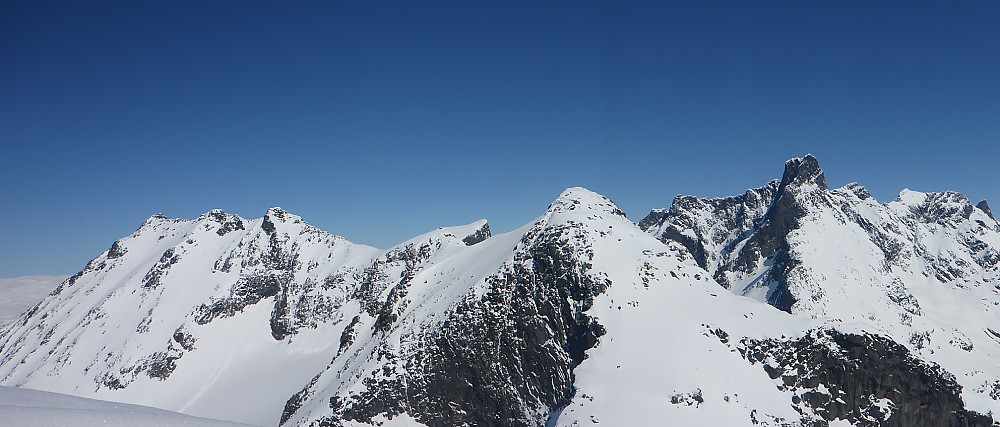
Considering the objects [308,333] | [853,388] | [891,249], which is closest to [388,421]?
[853,388]

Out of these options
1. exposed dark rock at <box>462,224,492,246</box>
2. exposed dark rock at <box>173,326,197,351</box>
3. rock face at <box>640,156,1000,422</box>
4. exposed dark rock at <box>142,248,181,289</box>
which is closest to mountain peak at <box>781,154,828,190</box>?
rock face at <box>640,156,1000,422</box>

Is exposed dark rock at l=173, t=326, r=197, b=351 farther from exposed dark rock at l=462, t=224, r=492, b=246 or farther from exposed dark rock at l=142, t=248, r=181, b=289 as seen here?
exposed dark rock at l=462, t=224, r=492, b=246

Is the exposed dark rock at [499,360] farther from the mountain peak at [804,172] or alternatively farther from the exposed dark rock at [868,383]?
the mountain peak at [804,172]

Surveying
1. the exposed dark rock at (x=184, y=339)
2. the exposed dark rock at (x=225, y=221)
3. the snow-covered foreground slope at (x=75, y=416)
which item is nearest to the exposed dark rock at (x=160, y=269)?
the exposed dark rock at (x=225, y=221)

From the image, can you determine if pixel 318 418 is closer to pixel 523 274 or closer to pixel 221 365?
pixel 523 274

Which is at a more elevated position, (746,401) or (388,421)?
(746,401)

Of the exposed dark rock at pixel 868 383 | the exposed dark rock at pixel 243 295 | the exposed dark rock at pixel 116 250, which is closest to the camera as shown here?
the exposed dark rock at pixel 868 383

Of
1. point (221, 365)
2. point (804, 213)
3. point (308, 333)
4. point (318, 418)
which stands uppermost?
point (804, 213)
